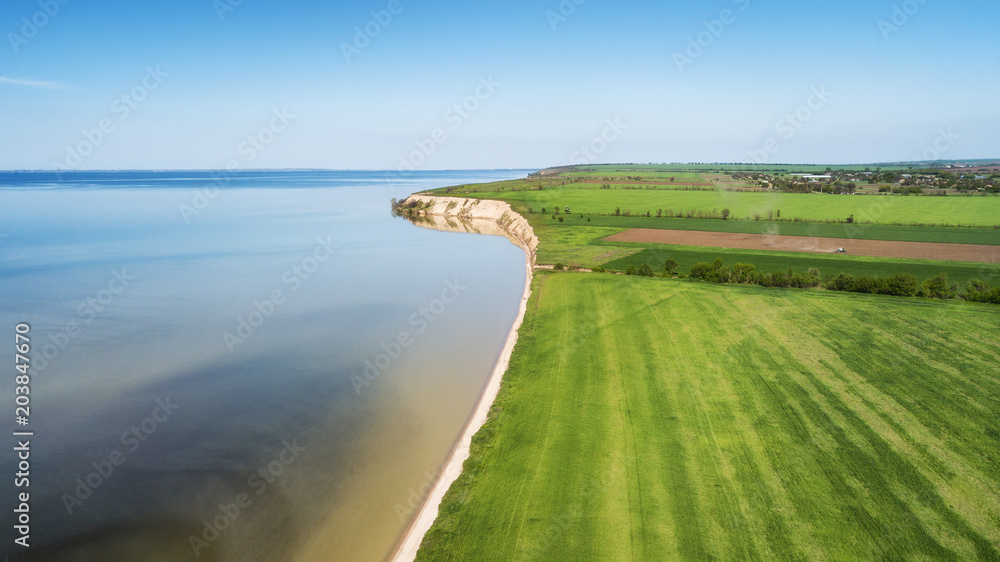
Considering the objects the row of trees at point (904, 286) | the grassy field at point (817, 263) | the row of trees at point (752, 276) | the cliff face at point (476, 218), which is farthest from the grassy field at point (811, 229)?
the row of trees at point (752, 276)

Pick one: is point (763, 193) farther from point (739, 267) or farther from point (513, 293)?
point (513, 293)

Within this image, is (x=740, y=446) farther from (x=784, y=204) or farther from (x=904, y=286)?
(x=784, y=204)

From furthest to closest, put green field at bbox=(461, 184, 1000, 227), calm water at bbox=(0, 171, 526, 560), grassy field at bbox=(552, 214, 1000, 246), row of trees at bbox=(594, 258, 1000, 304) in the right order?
green field at bbox=(461, 184, 1000, 227) → grassy field at bbox=(552, 214, 1000, 246) → row of trees at bbox=(594, 258, 1000, 304) → calm water at bbox=(0, 171, 526, 560)

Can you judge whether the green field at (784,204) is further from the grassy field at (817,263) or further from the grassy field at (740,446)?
the grassy field at (740,446)

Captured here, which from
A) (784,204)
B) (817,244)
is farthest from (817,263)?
(784,204)

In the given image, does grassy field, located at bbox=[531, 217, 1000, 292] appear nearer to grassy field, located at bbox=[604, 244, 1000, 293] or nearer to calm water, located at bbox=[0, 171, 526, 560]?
grassy field, located at bbox=[604, 244, 1000, 293]

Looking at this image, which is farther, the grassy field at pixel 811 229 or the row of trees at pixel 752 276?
the grassy field at pixel 811 229

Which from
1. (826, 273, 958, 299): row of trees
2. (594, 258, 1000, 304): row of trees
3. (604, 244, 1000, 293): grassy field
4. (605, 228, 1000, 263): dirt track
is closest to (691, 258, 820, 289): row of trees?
(594, 258, 1000, 304): row of trees
